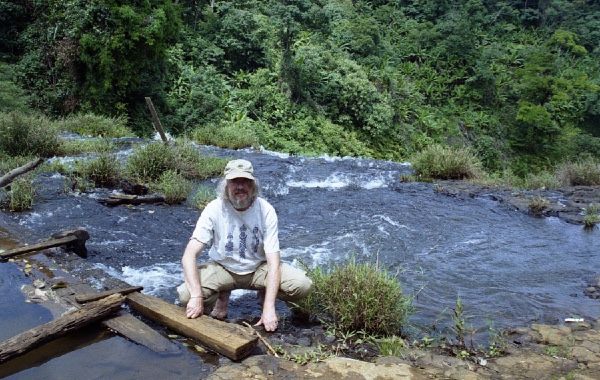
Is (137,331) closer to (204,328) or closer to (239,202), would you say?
(204,328)

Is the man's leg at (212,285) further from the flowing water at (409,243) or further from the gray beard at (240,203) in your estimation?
the gray beard at (240,203)

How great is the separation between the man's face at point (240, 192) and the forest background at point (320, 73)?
11.1 metres

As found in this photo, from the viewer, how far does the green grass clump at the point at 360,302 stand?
4012mm

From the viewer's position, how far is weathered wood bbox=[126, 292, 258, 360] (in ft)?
11.4

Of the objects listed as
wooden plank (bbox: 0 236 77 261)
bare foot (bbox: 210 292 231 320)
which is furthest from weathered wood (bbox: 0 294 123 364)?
wooden plank (bbox: 0 236 77 261)

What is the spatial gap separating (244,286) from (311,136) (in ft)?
54.9

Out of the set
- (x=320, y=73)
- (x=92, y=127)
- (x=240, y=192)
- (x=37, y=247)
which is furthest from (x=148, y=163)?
(x=320, y=73)

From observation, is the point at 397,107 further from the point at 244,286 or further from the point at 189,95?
the point at 244,286

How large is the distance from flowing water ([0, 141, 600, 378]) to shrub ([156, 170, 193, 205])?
8.3 inches

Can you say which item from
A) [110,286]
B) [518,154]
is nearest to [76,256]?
[110,286]

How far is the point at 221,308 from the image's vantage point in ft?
14.0

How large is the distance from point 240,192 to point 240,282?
32.2 inches

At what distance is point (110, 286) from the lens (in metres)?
4.58

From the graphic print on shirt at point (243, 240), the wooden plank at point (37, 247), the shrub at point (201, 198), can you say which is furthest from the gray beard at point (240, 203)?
the shrub at point (201, 198)
